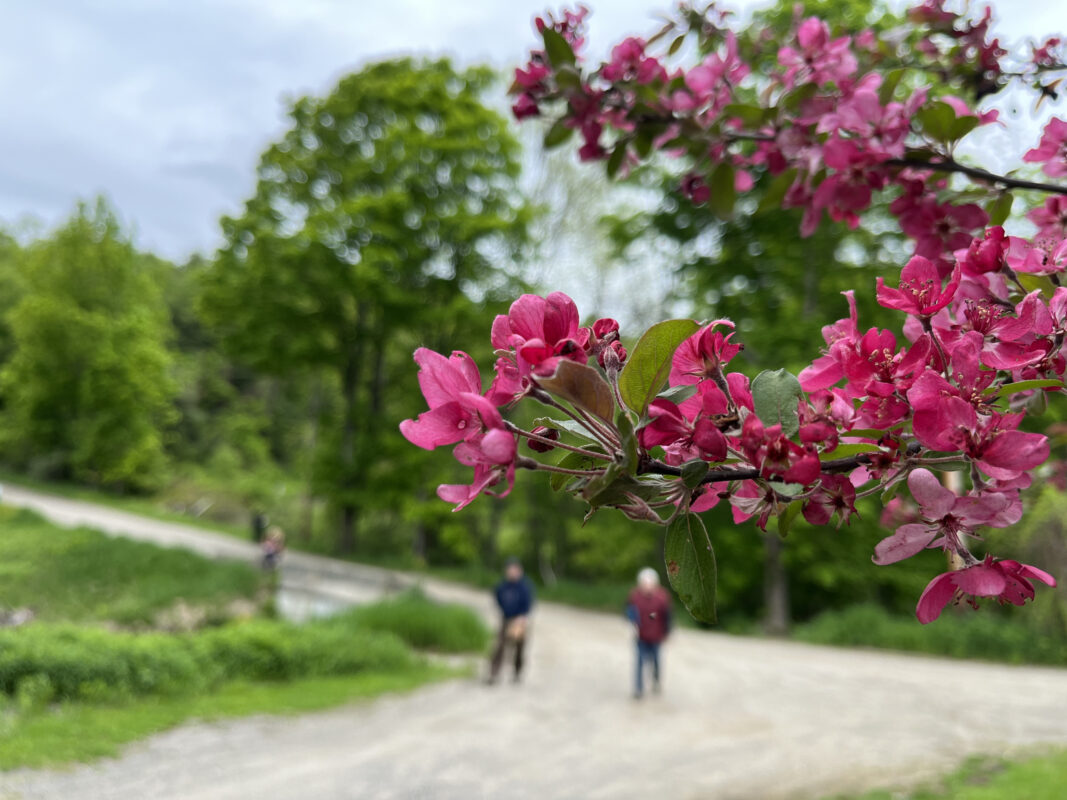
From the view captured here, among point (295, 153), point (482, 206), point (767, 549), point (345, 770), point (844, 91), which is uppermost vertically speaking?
point (295, 153)

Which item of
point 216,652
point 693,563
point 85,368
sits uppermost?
point 85,368

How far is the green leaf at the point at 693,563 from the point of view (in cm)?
67

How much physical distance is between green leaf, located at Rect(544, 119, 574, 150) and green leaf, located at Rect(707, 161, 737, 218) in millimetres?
349

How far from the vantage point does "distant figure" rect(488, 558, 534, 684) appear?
7.45 metres

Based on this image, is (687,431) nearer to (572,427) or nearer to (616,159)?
(572,427)

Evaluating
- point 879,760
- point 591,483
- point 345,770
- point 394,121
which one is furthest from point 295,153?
point 591,483

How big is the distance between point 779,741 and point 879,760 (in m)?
0.72

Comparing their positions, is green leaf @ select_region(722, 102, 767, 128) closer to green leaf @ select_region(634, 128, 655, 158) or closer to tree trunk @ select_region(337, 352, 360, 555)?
green leaf @ select_region(634, 128, 655, 158)

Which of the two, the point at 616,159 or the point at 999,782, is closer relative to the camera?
the point at 616,159

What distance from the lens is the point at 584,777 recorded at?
15.9 feet

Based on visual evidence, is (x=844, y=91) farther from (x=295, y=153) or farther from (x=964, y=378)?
(x=295, y=153)

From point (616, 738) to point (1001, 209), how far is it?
214 inches

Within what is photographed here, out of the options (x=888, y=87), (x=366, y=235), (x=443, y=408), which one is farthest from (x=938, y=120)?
(x=366, y=235)

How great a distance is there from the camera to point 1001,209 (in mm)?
1139
